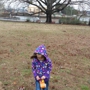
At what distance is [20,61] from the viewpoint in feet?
19.0

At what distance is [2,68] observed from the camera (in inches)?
200

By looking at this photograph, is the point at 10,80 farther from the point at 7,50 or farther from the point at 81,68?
the point at 7,50

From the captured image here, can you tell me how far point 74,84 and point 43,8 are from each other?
26355 mm

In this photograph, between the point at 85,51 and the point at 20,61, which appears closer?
the point at 20,61

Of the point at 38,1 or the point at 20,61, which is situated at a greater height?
the point at 38,1

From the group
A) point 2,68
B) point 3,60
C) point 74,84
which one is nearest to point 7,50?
point 3,60

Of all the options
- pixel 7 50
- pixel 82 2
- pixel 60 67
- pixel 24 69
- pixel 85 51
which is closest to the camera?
pixel 24 69

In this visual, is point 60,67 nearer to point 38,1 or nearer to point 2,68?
point 2,68

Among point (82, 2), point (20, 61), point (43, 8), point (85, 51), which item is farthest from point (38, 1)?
point (20, 61)

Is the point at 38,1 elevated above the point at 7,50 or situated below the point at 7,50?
A: above

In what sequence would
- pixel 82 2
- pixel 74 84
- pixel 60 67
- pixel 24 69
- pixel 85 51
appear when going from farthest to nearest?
pixel 82 2, pixel 85 51, pixel 60 67, pixel 24 69, pixel 74 84

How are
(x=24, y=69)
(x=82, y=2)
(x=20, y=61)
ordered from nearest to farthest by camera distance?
(x=24, y=69), (x=20, y=61), (x=82, y=2)

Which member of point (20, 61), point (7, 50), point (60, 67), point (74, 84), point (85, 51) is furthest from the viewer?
point (85, 51)

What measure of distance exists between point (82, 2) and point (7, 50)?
23.1m
